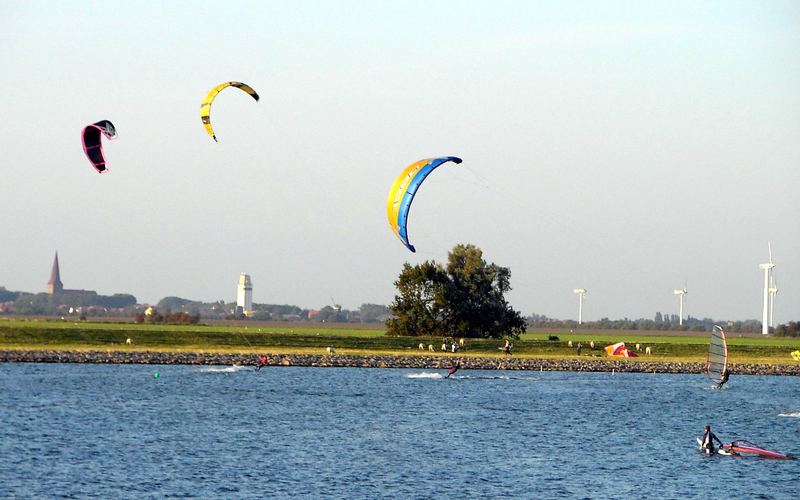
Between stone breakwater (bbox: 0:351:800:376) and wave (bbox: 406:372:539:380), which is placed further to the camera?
stone breakwater (bbox: 0:351:800:376)

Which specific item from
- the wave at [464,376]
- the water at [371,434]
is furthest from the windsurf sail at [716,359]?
the wave at [464,376]

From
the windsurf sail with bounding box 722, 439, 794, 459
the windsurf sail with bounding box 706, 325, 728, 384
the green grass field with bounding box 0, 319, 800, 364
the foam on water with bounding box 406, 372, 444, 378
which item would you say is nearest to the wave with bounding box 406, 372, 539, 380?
the foam on water with bounding box 406, 372, 444, 378

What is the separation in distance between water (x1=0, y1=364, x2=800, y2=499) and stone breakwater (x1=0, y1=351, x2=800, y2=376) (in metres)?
2.83

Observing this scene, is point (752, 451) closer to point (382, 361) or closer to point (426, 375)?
point (426, 375)

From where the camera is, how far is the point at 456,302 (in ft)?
343

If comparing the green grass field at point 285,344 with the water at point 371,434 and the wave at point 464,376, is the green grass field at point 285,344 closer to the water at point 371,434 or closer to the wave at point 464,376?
the wave at point 464,376

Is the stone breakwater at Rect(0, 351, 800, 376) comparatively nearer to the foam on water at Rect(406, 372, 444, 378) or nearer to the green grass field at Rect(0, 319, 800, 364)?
the green grass field at Rect(0, 319, 800, 364)

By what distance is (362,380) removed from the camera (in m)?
75.9

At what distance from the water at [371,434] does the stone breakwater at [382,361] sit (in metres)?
2.83

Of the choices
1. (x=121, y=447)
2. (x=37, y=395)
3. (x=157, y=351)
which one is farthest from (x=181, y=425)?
(x=157, y=351)

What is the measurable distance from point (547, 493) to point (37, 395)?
32.7 metres

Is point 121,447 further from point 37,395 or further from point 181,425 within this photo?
point 37,395

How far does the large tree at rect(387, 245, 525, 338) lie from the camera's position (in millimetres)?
103875

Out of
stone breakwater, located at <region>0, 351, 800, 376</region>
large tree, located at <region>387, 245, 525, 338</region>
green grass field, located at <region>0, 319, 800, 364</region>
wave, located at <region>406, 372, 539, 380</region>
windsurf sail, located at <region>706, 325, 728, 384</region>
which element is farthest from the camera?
large tree, located at <region>387, 245, 525, 338</region>
